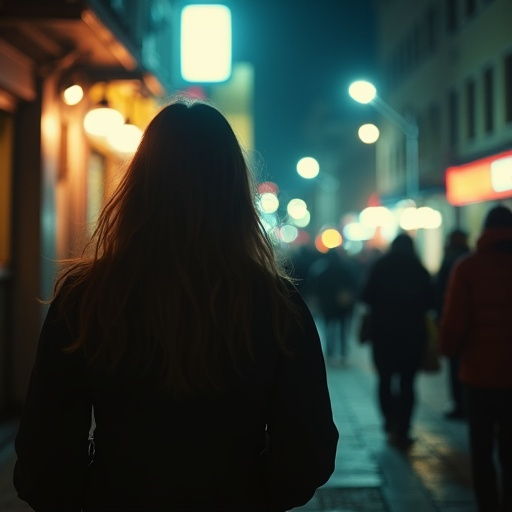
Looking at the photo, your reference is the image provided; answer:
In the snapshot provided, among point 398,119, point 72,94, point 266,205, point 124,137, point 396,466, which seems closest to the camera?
point 266,205

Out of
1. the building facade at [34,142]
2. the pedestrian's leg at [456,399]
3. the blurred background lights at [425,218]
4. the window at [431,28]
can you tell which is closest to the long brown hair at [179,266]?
the building facade at [34,142]

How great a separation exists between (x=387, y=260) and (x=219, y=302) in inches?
280

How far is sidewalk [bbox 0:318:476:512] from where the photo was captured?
6.71 meters

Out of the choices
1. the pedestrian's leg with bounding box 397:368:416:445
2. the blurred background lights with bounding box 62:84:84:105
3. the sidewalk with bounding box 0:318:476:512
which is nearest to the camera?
the sidewalk with bounding box 0:318:476:512

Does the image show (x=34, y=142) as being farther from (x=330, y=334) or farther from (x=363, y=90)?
(x=363, y=90)

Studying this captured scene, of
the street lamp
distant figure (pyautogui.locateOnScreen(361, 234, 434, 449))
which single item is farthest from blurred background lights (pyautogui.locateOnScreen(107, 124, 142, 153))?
the street lamp

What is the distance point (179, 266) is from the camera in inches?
92.0

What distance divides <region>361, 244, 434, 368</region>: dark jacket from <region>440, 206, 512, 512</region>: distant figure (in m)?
3.12

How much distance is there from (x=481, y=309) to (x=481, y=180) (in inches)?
630

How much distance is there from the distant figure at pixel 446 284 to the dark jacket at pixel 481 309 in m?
4.32

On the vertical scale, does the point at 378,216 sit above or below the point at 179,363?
above

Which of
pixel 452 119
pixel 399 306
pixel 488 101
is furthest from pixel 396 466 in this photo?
pixel 452 119

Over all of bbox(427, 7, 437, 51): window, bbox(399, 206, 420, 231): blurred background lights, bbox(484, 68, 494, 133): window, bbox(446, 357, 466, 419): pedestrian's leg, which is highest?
bbox(427, 7, 437, 51): window

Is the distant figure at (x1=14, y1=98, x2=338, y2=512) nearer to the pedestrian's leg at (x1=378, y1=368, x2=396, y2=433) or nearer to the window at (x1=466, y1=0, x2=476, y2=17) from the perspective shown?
the pedestrian's leg at (x1=378, y1=368, x2=396, y2=433)
